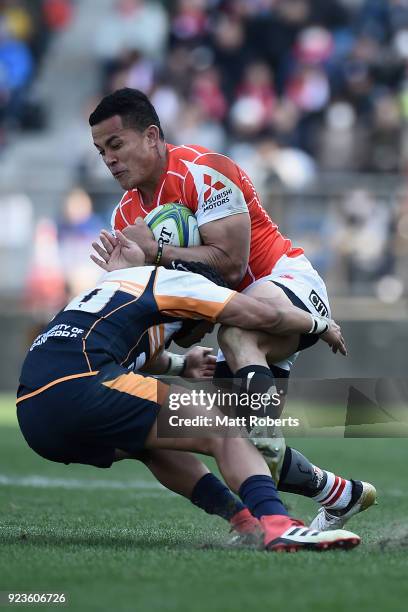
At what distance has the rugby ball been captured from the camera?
5.83 meters

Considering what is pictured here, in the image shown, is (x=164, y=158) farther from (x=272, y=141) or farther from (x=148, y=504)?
(x=272, y=141)

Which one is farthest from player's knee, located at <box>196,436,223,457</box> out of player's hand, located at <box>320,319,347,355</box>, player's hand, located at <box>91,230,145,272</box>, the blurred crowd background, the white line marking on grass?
the blurred crowd background

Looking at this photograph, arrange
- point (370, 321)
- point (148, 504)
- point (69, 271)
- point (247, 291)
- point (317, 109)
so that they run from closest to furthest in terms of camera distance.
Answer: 1. point (247, 291)
2. point (148, 504)
3. point (370, 321)
4. point (69, 271)
5. point (317, 109)

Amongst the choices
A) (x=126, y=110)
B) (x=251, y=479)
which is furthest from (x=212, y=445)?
(x=126, y=110)

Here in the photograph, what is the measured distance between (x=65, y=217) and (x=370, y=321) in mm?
3956

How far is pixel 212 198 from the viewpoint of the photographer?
5.82 meters

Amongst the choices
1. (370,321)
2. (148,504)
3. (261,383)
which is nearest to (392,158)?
(370,321)

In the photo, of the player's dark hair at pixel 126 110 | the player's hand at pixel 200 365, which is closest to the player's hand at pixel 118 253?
the player's dark hair at pixel 126 110

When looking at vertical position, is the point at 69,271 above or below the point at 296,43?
below

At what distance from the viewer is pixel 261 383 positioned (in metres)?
5.20

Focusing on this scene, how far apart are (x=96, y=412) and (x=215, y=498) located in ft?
2.52

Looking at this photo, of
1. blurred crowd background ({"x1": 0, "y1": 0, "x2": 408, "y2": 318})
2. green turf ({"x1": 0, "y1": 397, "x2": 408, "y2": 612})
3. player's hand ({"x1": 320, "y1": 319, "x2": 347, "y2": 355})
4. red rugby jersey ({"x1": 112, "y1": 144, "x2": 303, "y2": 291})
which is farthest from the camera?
blurred crowd background ({"x1": 0, "y1": 0, "x2": 408, "y2": 318})

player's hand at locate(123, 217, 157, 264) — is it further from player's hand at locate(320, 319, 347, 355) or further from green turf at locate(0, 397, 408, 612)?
green turf at locate(0, 397, 408, 612)

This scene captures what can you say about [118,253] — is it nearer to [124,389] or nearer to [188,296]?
[188,296]
